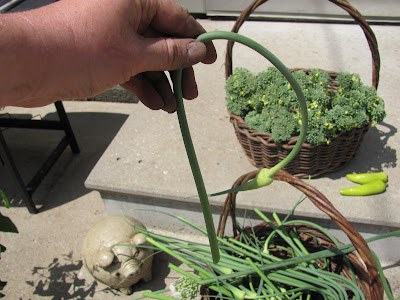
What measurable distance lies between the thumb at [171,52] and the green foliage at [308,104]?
2.41 feet

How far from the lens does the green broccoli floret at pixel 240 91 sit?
1.48 meters

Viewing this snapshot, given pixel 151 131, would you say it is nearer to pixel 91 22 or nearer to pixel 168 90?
pixel 168 90

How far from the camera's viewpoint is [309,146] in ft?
4.40

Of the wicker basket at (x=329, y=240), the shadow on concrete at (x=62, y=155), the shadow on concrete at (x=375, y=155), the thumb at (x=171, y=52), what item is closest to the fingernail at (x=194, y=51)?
the thumb at (x=171, y=52)

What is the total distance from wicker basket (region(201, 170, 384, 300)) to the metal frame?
1.20 m

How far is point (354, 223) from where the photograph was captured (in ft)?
4.88

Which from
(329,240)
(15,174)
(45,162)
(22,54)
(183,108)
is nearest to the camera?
(22,54)

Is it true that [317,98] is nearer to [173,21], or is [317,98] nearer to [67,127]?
[173,21]

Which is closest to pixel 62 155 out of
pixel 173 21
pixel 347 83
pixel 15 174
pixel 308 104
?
pixel 15 174

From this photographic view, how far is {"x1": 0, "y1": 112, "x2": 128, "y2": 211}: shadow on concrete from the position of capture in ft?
7.16

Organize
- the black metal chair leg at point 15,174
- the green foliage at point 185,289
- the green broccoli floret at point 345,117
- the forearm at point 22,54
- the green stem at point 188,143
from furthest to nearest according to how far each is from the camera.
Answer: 1. the black metal chair leg at point 15,174
2. the green broccoli floret at point 345,117
3. the green foliage at point 185,289
4. the green stem at point 188,143
5. the forearm at point 22,54

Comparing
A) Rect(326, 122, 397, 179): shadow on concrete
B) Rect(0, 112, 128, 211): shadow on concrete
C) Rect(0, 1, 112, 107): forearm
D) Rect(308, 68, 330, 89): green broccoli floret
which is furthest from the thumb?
Rect(0, 112, 128, 211): shadow on concrete

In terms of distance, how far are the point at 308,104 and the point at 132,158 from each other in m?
0.88

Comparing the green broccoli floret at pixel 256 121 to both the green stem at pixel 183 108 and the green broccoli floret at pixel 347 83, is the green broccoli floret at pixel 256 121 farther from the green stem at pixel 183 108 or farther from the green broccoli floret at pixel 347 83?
the green stem at pixel 183 108
